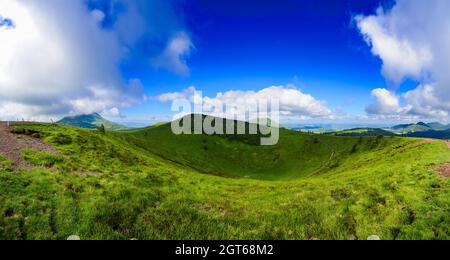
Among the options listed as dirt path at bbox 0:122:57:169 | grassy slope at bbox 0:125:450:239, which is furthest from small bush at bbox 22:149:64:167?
dirt path at bbox 0:122:57:169

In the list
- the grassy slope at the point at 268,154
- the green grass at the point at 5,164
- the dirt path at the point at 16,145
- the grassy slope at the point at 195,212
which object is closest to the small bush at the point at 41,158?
the grassy slope at the point at 195,212

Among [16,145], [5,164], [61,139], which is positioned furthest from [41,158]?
[61,139]

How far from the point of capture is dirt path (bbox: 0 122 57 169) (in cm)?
2067

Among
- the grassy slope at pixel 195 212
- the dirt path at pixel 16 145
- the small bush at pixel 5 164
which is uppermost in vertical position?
the dirt path at pixel 16 145

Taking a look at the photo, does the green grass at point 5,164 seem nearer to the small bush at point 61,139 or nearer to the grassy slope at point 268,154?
the small bush at point 61,139

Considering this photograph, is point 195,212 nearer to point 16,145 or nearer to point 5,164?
point 5,164

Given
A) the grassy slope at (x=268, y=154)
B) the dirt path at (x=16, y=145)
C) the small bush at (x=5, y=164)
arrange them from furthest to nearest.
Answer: the grassy slope at (x=268, y=154) < the dirt path at (x=16, y=145) < the small bush at (x=5, y=164)

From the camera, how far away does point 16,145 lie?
24422 mm

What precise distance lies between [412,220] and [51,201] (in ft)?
71.1

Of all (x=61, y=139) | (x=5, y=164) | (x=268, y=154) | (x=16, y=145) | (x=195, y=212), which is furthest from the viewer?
(x=268, y=154)

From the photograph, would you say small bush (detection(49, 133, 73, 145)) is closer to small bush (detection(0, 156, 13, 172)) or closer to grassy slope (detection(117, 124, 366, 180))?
small bush (detection(0, 156, 13, 172))

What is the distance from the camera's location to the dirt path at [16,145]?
20.7 m

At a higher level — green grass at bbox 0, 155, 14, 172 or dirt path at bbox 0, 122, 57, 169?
dirt path at bbox 0, 122, 57, 169

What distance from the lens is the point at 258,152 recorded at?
191 m
